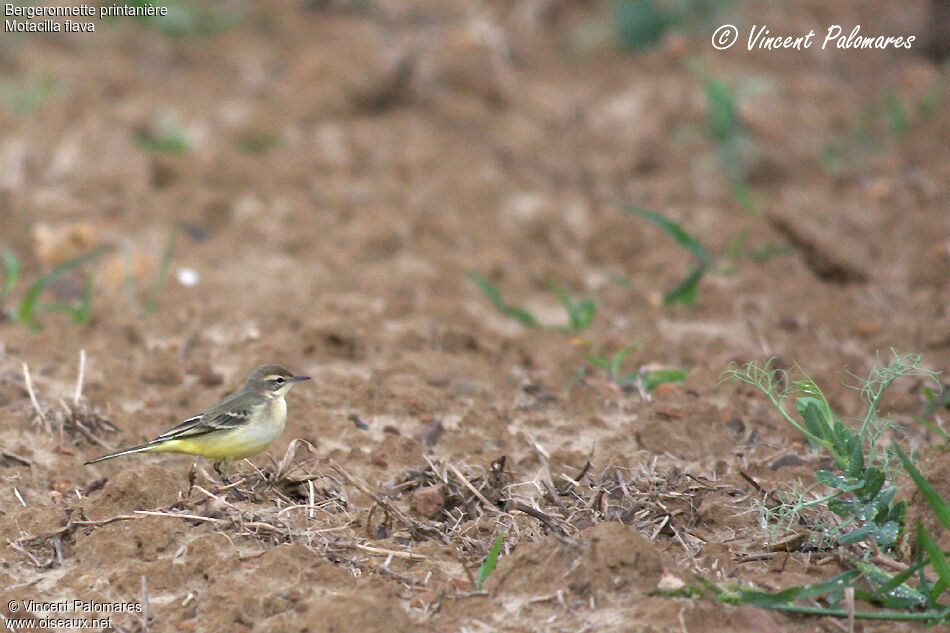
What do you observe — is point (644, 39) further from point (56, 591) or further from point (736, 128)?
point (56, 591)

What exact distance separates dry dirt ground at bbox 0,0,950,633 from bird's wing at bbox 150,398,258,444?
20 centimetres

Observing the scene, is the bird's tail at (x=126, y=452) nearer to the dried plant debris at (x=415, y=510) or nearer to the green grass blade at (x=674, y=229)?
the dried plant debris at (x=415, y=510)

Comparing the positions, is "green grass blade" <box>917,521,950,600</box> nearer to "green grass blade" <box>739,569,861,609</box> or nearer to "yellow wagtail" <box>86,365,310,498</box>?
"green grass blade" <box>739,569,861,609</box>

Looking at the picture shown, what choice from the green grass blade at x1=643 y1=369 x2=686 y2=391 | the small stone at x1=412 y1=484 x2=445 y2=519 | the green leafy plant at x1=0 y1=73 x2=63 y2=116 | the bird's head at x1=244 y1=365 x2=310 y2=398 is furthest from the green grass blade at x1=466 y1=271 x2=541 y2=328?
the green leafy plant at x1=0 y1=73 x2=63 y2=116

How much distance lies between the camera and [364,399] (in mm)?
5660

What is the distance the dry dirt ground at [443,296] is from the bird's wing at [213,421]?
0.20 meters

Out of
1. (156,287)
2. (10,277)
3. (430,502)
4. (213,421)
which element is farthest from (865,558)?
(10,277)

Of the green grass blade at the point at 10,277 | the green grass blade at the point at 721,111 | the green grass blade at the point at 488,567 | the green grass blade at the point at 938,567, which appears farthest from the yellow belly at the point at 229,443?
the green grass blade at the point at 721,111

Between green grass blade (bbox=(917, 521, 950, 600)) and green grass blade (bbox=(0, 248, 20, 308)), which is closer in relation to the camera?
green grass blade (bbox=(917, 521, 950, 600))

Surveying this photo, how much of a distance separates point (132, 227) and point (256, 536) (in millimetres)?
4495

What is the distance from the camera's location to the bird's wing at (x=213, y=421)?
4859 millimetres

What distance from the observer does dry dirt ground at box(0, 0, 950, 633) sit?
4039 millimetres

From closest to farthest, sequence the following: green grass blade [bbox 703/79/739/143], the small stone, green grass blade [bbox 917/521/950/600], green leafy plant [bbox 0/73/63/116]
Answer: green grass blade [bbox 917/521/950/600] < the small stone < green grass blade [bbox 703/79/739/143] < green leafy plant [bbox 0/73/63/116]

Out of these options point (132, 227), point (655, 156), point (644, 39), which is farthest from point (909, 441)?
point (644, 39)
